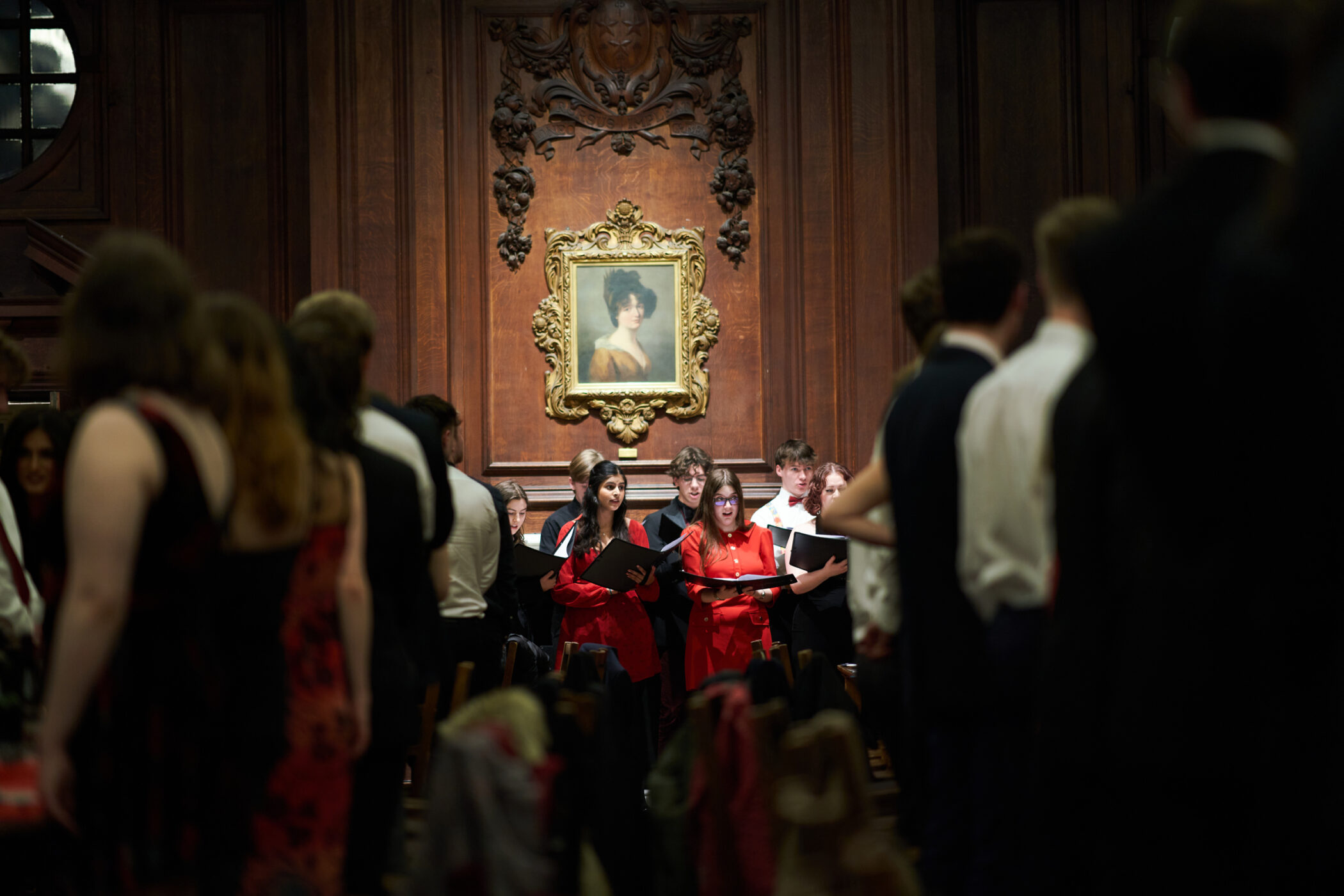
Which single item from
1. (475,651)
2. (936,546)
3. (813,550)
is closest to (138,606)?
(936,546)

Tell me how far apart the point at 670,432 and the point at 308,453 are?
586cm

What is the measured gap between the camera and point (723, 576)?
21.0 ft

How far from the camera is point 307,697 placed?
248 centimetres

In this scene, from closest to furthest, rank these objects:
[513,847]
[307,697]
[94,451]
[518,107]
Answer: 1. [94,451]
2. [513,847]
3. [307,697]
4. [518,107]

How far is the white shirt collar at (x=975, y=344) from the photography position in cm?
296

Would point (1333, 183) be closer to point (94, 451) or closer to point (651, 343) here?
point (94, 451)

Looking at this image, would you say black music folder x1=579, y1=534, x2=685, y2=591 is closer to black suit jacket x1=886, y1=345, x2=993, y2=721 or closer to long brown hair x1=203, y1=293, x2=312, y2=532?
black suit jacket x1=886, y1=345, x2=993, y2=721

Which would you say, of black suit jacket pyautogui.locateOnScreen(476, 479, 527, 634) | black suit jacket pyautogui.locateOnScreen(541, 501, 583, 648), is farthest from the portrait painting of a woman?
black suit jacket pyautogui.locateOnScreen(476, 479, 527, 634)

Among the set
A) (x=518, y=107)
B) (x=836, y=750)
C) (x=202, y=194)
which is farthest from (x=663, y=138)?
(x=836, y=750)

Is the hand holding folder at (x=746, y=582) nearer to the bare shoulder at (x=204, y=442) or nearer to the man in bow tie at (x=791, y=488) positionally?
the man in bow tie at (x=791, y=488)

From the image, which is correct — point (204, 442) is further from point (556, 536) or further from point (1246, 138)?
point (556, 536)

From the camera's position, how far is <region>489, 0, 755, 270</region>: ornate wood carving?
827cm

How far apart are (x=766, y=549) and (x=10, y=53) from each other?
20.4 feet

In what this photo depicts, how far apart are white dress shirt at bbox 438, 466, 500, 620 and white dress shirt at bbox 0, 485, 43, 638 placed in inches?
49.2
